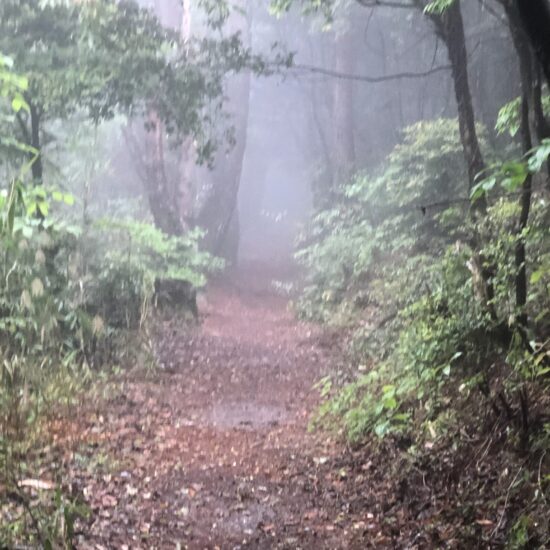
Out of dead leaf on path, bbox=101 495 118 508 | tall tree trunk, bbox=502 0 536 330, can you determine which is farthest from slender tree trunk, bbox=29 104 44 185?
tall tree trunk, bbox=502 0 536 330

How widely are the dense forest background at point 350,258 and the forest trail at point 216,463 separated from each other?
0.94ft

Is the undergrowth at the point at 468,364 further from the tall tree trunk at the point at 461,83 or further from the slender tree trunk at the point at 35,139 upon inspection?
the slender tree trunk at the point at 35,139

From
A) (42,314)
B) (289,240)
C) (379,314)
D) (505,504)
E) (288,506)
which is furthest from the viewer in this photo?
(289,240)

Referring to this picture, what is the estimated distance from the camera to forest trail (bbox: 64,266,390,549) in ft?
13.4

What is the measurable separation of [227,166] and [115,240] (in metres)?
10.6

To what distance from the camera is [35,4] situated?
8.52 metres

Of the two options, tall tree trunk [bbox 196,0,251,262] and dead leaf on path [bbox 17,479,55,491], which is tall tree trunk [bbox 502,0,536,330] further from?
tall tree trunk [bbox 196,0,251,262]

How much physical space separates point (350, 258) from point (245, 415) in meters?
7.80

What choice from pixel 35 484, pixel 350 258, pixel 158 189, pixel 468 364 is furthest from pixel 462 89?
pixel 158 189

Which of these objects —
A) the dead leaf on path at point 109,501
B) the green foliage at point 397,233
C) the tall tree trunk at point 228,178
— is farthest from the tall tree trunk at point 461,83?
the tall tree trunk at point 228,178

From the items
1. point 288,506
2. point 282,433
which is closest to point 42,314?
point 282,433

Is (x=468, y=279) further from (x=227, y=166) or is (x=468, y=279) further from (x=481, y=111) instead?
(x=227, y=166)

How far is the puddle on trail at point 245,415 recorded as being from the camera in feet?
22.5

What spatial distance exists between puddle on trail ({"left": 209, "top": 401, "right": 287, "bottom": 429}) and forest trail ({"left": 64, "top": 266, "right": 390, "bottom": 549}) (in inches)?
0.5
